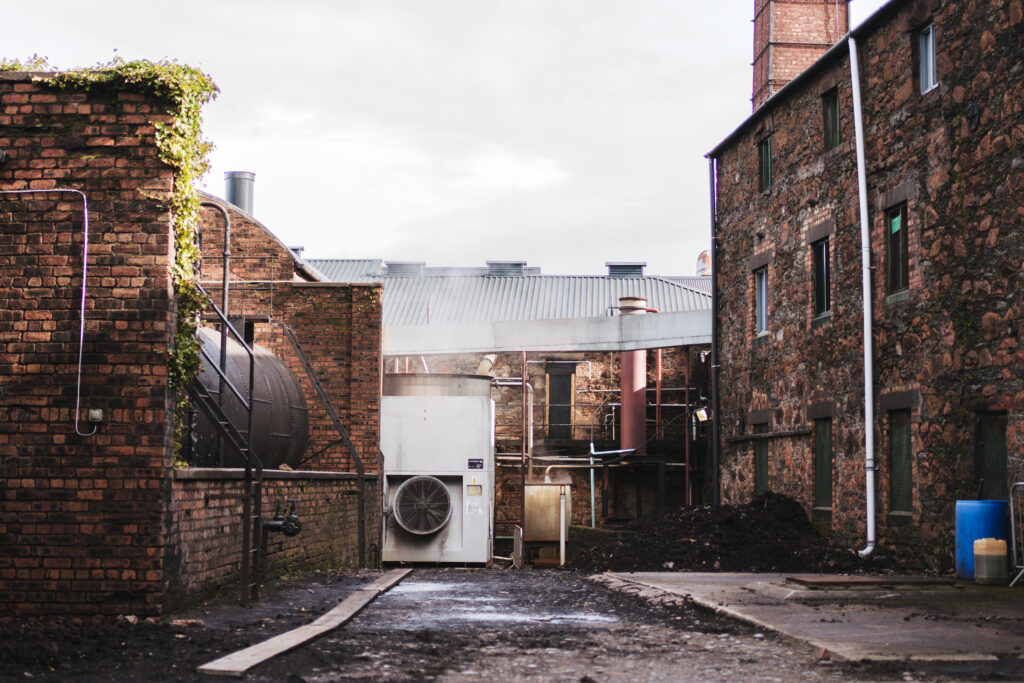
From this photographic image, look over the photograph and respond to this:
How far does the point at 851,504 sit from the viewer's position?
1596 centimetres

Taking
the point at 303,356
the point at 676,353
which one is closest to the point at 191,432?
the point at 303,356

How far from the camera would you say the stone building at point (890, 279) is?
488 inches

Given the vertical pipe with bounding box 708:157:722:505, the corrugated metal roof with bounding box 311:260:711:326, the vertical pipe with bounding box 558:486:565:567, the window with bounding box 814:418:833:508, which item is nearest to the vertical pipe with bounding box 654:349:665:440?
the vertical pipe with bounding box 558:486:565:567

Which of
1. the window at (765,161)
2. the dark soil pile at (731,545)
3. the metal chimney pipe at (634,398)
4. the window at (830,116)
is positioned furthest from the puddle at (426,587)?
the metal chimney pipe at (634,398)

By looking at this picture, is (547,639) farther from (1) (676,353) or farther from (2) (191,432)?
(1) (676,353)

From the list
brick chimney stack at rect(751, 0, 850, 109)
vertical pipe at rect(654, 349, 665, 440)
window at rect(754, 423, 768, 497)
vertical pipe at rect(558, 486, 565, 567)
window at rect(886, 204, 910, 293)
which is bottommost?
vertical pipe at rect(558, 486, 565, 567)

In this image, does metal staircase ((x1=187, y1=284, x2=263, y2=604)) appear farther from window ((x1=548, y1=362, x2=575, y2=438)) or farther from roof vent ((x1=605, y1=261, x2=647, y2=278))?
roof vent ((x1=605, y1=261, x2=647, y2=278))

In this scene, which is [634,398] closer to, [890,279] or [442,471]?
[442,471]

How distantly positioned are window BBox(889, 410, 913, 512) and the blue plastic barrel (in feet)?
8.28

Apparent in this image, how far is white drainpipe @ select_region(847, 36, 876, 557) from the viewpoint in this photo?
15125 mm

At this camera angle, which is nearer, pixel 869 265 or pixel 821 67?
pixel 869 265

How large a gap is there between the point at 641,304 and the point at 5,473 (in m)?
21.5

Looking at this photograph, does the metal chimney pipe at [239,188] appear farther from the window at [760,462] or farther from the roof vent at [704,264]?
the roof vent at [704,264]

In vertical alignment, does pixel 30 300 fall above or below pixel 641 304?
below
